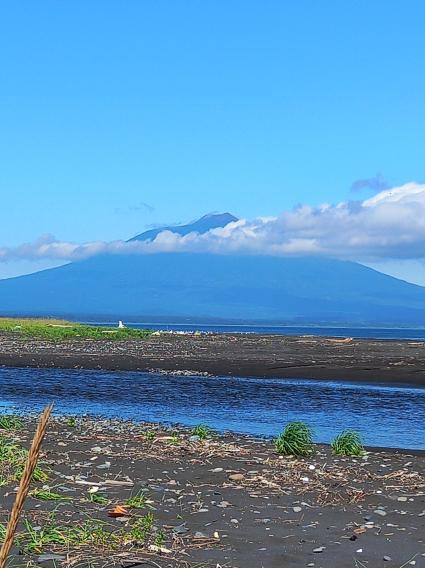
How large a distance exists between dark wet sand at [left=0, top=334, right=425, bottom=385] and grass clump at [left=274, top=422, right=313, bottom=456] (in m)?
23.9

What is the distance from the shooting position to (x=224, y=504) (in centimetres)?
1138

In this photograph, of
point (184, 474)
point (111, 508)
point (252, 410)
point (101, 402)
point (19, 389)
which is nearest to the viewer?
point (111, 508)

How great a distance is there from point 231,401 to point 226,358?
21724 mm

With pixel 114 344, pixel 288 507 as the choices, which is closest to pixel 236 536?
pixel 288 507

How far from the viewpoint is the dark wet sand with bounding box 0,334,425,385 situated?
43000 mm

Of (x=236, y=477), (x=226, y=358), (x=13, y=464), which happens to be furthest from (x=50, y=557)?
(x=226, y=358)

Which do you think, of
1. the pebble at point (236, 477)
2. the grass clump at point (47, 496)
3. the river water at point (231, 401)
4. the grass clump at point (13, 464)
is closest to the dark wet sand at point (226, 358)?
the river water at point (231, 401)

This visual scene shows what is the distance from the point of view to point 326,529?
10227 millimetres

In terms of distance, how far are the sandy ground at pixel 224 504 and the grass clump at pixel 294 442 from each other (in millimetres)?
309

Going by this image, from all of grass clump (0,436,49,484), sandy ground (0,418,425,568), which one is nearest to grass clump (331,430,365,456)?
sandy ground (0,418,425,568)

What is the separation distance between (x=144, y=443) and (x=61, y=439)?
1.79 meters

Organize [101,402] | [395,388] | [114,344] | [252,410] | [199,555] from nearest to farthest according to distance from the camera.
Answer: [199,555], [252,410], [101,402], [395,388], [114,344]

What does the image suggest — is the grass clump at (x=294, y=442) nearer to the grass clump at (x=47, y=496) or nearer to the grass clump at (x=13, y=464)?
the grass clump at (x=13, y=464)

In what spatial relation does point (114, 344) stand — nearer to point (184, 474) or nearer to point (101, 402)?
point (101, 402)
